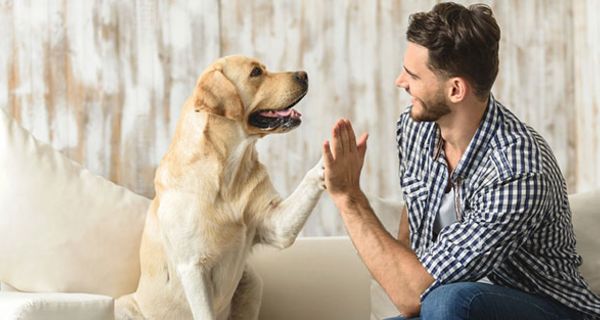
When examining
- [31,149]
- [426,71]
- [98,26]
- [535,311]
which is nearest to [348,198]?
[426,71]

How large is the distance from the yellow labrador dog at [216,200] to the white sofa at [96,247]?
124mm

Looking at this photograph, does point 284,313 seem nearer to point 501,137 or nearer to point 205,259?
point 205,259

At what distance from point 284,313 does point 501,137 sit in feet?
3.31

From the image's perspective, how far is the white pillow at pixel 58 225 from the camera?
2.34 m

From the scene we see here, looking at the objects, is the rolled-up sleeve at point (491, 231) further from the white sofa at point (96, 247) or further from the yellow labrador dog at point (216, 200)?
the white sofa at point (96, 247)

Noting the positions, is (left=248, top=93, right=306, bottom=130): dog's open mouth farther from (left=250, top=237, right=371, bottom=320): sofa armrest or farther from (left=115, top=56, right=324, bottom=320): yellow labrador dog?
(left=250, top=237, right=371, bottom=320): sofa armrest

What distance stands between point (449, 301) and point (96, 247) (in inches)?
42.1

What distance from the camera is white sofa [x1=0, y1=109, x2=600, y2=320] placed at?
2.35m

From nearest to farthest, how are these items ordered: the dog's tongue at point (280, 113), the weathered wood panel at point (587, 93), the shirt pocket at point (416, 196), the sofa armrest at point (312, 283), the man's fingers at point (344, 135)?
the man's fingers at point (344, 135) < the shirt pocket at point (416, 196) < the dog's tongue at point (280, 113) < the sofa armrest at point (312, 283) < the weathered wood panel at point (587, 93)

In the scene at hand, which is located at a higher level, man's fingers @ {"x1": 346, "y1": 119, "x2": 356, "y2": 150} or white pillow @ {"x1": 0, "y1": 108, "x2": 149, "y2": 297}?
man's fingers @ {"x1": 346, "y1": 119, "x2": 356, "y2": 150}

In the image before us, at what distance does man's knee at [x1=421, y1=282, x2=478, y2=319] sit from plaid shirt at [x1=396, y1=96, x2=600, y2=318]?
0.03 m

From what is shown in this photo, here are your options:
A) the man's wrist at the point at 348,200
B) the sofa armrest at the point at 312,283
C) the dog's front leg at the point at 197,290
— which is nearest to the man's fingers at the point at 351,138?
the man's wrist at the point at 348,200

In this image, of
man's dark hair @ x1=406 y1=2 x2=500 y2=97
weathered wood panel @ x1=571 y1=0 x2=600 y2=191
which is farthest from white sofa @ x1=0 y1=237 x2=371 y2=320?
weathered wood panel @ x1=571 y1=0 x2=600 y2=191

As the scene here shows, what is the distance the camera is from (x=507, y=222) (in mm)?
1829
